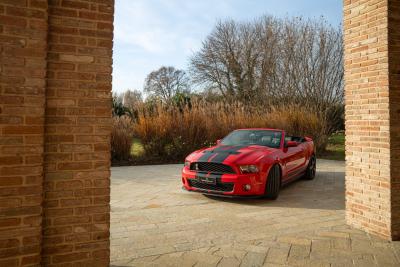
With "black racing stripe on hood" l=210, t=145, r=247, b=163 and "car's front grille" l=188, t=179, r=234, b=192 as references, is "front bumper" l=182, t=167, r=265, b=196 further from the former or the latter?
"black racing stripe on hood" l=210, t=145, r=247, b=163

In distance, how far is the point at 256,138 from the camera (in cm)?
692

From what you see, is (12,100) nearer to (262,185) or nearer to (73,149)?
(73,149)

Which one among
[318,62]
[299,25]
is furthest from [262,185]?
[299,25]

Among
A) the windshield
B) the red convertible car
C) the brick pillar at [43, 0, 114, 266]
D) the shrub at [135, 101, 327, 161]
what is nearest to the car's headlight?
the red convertible car

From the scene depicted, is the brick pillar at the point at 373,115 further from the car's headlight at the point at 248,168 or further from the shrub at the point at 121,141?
the shrub at the point at 121,141

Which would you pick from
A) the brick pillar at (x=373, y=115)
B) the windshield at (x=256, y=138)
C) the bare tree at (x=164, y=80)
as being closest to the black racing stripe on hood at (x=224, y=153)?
the windshield at (x=256, y=138)

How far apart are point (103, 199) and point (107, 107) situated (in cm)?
73

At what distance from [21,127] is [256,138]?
531 cm

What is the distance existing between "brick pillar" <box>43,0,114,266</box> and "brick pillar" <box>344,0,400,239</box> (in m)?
3.08

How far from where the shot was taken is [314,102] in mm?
19625

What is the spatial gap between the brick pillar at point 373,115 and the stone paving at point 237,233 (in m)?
0.33

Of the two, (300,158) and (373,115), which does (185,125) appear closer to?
(300,158)

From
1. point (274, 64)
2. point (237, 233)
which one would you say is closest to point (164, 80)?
point (274, 64)

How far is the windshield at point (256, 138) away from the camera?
670 cm
